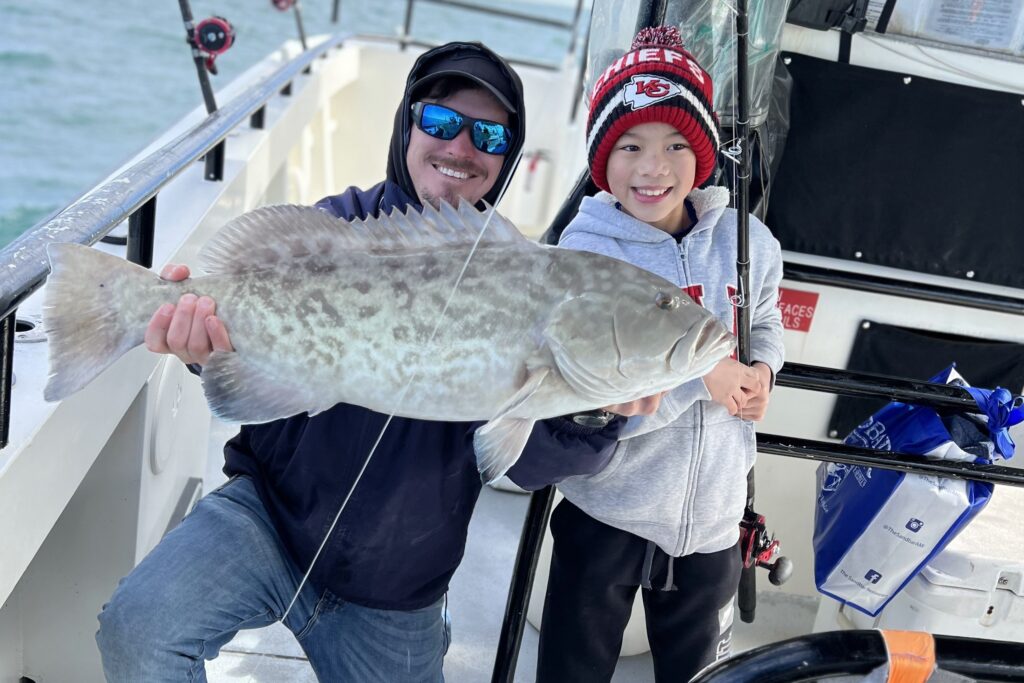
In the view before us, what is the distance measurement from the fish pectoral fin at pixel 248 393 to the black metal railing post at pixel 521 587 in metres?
0.77

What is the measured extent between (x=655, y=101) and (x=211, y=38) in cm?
240

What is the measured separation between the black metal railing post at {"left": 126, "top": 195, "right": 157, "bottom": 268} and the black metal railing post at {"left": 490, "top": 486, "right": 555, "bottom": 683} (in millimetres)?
1209

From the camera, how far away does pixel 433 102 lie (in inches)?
97.5

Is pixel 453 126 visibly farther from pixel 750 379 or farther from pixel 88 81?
pixel 88 81

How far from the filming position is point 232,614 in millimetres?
2160

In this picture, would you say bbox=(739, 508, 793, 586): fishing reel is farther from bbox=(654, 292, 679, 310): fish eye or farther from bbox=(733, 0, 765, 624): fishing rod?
bbox=(654, 292, 679, 310): fish eye

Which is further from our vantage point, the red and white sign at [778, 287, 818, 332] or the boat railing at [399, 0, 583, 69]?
the boat railing at [399, 0, 583, 69]

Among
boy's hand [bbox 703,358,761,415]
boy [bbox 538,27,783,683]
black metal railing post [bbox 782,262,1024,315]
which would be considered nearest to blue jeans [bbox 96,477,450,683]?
boy [bbox 538,27,783,683]

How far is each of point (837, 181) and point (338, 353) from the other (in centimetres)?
214

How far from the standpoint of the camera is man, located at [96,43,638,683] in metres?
2.07

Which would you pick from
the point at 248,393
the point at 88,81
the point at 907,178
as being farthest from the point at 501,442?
the point at 88,81

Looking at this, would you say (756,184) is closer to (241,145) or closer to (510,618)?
(510,618)

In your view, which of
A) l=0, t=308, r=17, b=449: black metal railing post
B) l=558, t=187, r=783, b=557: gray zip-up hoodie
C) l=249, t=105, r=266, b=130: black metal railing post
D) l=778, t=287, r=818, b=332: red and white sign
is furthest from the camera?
l=249, t=105, r=266, b=130: black metal railing post

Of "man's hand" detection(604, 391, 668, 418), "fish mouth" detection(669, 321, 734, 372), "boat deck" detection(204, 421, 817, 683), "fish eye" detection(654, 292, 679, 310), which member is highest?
"fish eye" detection(654, 292, 679, 310)
